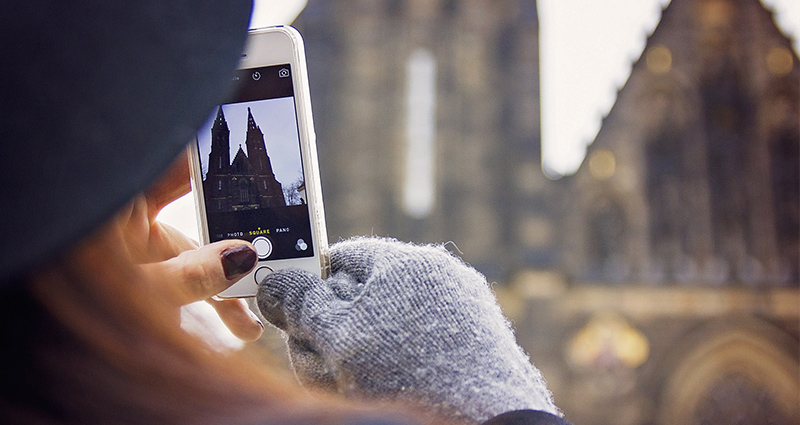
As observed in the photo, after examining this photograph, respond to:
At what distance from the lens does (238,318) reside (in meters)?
0.65

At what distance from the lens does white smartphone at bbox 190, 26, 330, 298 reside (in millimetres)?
711

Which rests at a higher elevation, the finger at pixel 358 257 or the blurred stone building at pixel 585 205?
the finger at pixel 358 257

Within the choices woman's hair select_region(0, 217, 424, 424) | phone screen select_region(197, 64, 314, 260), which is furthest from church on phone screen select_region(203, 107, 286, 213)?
woman's hair select_region(0, 217, 424, 424)

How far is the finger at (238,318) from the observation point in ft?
2.06

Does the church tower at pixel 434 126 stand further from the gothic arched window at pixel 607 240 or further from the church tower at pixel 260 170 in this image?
the church tower at pixel 260 170

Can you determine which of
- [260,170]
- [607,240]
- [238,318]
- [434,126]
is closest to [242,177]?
[260,170]

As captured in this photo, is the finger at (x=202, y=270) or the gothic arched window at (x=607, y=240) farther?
the gothic arched window at (x=607, y=240)

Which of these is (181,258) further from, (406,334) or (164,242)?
(406,334)

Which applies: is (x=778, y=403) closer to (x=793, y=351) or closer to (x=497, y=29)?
(x=793, y=351)

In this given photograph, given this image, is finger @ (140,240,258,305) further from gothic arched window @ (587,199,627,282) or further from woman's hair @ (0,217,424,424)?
gothic arched window @ (587,199,627,282)

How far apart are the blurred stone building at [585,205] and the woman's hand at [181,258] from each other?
26.7 ft

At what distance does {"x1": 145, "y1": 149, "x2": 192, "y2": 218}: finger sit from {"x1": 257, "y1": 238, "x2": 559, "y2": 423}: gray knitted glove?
4.3 inches

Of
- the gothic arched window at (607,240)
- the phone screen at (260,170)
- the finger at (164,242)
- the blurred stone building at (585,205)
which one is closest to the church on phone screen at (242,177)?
the phone screen at (260,170)

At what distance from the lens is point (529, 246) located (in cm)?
935
